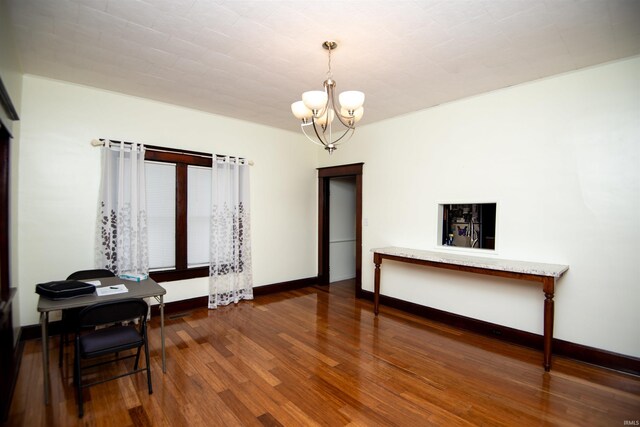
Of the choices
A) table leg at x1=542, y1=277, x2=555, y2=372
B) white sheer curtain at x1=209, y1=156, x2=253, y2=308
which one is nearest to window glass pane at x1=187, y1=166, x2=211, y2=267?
white sheer curtain at x1=209, y1=156, x2=253, y2=308

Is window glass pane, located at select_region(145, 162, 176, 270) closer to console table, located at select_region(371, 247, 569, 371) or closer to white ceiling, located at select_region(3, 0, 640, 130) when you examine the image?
white ceiling, located at select_region(3, 0, 640, 130)

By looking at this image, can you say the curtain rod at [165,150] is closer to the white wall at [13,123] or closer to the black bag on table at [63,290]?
the white wall at [13,123]

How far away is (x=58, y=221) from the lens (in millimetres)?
3312

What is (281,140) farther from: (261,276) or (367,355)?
(367,355)

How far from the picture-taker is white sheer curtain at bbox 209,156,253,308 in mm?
4402

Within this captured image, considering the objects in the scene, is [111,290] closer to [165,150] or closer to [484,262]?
[165,150]

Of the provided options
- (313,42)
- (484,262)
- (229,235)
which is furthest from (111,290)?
(484,262)

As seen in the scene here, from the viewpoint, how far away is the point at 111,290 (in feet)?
8.47

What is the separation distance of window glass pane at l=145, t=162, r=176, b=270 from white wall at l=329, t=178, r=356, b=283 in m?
2.85

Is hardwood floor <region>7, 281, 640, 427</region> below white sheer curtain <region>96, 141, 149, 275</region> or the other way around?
below

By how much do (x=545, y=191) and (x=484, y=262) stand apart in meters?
0.97

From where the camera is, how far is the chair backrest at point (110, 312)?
6.91 ft

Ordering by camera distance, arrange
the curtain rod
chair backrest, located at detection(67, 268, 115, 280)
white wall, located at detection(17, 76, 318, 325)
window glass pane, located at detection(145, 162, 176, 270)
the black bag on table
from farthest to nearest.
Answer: window glass pane, located at detection(145, 162, 176, 270), the curtain rod, white wall, located at detection(17, 76, 318, 325), chair backrest, located at detection(67, 268, 115, 280), the black bag on table

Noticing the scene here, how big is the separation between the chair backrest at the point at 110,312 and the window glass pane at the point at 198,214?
207cm
